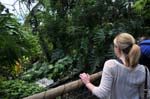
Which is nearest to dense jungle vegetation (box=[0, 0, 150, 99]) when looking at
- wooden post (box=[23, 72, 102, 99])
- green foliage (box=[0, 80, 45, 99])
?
green foliage (box=[0, 80, 45, 99])

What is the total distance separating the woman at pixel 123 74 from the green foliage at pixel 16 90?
2002 mm

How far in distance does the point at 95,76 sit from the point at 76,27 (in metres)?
2.07

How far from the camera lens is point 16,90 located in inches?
202

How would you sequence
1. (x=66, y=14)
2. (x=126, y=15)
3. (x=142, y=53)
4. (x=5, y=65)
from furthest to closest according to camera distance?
(x=66, y=14) < (x=126, y=15) < (x=5, y=65) < (x=142, y=53)

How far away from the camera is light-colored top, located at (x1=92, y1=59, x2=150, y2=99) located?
3023mm

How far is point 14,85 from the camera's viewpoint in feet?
17.2

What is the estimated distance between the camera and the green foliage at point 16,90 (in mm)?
4918

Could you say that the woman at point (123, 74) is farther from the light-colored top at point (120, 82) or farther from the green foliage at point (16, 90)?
the green foliage at point (16, 90)

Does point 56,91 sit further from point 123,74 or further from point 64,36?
point 64,36

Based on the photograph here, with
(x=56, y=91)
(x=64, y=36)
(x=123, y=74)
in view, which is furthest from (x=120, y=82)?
(x=64, y=36)

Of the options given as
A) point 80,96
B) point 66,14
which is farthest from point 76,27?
point 80,96

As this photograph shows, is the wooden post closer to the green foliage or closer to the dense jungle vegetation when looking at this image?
the dense jungle vegetation

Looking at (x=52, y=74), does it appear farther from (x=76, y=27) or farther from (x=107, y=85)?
(x=107, y=85)

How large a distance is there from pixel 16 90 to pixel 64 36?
1.30 metres
